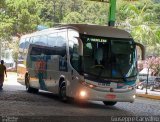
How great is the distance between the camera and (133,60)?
16.8m

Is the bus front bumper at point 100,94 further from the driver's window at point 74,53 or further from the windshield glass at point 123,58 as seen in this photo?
the driver's window at point 74,53

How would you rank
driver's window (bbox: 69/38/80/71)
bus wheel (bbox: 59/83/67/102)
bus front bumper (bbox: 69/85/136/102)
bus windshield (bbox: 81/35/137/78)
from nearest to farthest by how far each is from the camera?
1. bus front bumper (bbox: 69/85/136/102)
2. bus windshield (bbox: 81/35/137/78)
3. driver's window (bbox: 69/38/80/71)
4. bus wheel (bbox: 59/83/67/102)

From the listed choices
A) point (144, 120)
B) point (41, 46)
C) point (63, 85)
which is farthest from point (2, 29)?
point (144, 120)

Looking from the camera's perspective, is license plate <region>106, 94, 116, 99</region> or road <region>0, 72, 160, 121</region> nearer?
road <region>0, 72, 160, 121</region>

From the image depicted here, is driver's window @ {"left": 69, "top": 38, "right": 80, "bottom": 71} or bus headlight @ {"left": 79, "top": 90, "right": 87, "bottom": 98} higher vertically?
driver's window @ {"left": 69, "top": 38, "right": 80, "bottom": 71}

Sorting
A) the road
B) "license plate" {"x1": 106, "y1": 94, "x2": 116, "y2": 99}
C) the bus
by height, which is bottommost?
the road

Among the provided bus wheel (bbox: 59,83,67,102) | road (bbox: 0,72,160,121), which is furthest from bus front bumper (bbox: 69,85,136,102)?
bus wheel (bbox: 59,83,67,102)

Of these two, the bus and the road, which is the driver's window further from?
the road

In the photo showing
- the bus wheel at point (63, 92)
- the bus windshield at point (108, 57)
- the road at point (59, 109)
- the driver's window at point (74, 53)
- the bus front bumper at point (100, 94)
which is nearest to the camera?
the road at point (59, 109)

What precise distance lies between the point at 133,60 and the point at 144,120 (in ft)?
15.8

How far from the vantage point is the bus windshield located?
16.2m

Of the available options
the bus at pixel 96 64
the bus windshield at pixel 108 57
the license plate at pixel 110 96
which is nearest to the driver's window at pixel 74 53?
the bus at pixel 96 64

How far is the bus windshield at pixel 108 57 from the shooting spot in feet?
53.2

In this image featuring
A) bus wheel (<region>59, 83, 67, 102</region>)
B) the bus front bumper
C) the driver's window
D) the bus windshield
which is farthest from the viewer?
bus wheel (<region>59, 83, 67, 102</region>)
